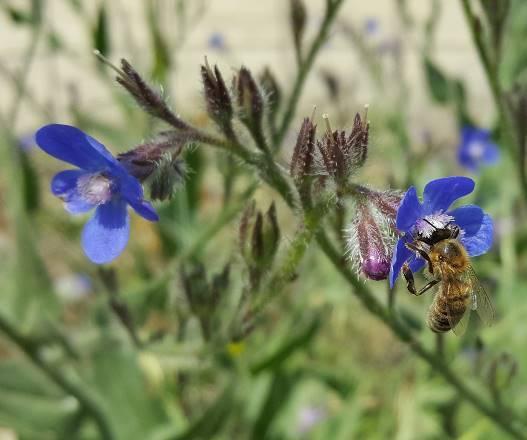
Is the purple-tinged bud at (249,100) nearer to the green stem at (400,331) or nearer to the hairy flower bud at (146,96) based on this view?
the hairy flower bud at (146,96)

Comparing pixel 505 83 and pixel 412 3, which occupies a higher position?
pixel 412 3

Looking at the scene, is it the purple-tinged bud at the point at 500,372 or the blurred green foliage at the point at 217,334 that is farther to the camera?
the blurred green foliage at the point at 217,334

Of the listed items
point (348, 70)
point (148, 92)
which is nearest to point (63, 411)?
point (148, 92)

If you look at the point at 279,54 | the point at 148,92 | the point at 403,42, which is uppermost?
the point at 279,54

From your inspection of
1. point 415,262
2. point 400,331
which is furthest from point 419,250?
point 400,331

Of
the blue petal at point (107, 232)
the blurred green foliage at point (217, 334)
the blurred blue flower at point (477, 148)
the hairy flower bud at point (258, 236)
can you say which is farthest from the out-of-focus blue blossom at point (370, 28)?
the blue petal at point (107, 232)

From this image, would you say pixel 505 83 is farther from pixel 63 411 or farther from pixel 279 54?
pixel 279 54

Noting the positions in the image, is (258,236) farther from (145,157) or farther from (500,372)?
(500,372)
